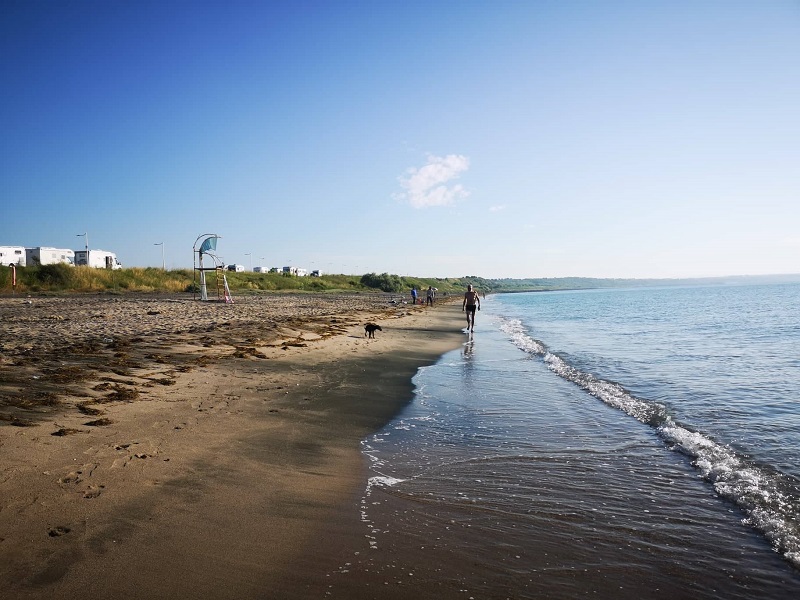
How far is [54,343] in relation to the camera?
12.0 meters

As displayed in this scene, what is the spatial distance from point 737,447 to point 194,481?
727cm

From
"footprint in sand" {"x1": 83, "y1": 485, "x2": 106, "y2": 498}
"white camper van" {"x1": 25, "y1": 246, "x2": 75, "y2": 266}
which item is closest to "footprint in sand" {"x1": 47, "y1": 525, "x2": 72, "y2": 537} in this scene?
"footprint in sand" {"x1": 83, "y1": 485, "x2": 106, "y2": 498}

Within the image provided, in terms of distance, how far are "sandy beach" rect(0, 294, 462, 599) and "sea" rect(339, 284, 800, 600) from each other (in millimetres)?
560

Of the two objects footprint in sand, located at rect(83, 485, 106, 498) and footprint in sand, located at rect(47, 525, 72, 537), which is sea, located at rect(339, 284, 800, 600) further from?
footprint in sand, located at rect(83, 485, 106, 498)

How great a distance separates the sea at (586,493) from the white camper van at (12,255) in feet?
225

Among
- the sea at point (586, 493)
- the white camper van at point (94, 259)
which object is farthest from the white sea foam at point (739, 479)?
the white camper van at point (94, 259)

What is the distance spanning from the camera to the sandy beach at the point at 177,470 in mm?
3283

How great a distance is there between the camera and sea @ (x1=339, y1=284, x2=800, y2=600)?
137 inches

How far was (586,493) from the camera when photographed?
5020 millimetres

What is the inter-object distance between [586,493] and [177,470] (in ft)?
14.9

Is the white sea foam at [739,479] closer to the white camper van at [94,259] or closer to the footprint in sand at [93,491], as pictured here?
the footprint in sand at [93,491]

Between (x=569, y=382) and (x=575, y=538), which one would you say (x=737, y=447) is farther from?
(x=569, y=382)

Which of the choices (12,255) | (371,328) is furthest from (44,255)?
(371,328)

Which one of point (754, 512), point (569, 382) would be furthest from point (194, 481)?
point (569, 382)
